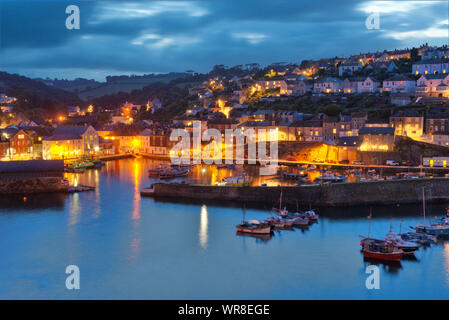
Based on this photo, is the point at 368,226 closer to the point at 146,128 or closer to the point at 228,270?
the point at 228,270

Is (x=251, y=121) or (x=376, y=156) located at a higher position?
(x=251, y=121)

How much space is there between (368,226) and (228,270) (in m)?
4.11

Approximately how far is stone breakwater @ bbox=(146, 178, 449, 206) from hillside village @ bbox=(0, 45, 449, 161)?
6.01 m

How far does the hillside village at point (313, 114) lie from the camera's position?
2045cm

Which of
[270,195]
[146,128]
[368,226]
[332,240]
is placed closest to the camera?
[332,240]

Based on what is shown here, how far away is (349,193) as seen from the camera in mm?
13273

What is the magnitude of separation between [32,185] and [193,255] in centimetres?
823

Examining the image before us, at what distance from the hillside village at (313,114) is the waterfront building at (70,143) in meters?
0.05

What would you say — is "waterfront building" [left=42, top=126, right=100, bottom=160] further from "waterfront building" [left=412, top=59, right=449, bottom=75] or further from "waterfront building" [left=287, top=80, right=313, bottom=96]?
"waterfront building" [left=412, top=59, right=449, bottom=75]

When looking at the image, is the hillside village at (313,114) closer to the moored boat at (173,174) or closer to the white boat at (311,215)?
the moored boat at (173,174)

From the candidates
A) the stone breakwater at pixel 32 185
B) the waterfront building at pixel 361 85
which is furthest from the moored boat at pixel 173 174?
the waterfront building at pixel 361 85
